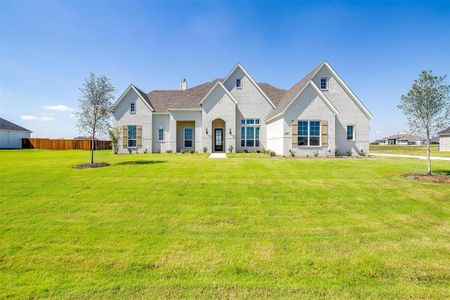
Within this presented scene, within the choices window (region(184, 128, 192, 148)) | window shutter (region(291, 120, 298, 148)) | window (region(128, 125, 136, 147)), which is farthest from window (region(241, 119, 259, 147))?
window (region(128, 125, 136, 147))

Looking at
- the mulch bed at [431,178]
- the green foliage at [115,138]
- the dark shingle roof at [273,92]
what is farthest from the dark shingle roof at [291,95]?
the green foliage at [115,138]

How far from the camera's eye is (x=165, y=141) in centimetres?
2667

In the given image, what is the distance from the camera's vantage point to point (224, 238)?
18.7 feet

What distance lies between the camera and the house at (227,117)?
75.2 ft

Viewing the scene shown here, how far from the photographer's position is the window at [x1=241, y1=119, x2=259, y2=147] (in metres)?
25.9

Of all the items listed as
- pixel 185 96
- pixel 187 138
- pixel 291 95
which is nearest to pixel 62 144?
pixel 185 96

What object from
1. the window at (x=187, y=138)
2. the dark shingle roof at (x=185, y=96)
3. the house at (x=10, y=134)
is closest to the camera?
the dark shingle roof at (x=185, y=96)

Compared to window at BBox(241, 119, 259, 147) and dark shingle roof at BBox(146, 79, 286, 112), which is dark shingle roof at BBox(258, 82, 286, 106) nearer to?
dark shingle roof at BBox(146, 79, 286, 112)

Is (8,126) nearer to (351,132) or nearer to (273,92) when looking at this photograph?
(273,92)

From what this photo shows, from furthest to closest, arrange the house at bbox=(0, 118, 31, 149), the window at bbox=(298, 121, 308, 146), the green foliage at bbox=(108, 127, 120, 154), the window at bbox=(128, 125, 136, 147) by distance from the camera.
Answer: the house at bbox=(0, 118, 31, 149), the window at bbox=(128, 125, 136, 147), the green foliage at bbox=(108, 127, 120, 154), the window at bbox=(298, 121, 308, 146)

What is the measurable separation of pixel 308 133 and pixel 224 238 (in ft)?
55.1

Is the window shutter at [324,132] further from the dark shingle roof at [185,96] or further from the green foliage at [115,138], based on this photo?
the green foliage at [115,138]

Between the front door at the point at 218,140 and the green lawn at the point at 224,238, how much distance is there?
15738 millimetres

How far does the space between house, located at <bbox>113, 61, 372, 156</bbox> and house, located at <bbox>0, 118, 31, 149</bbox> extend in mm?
31126
